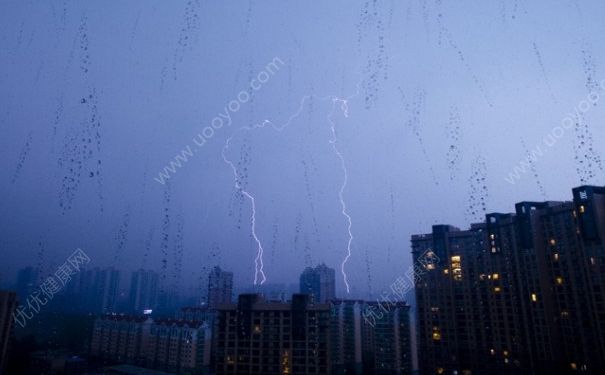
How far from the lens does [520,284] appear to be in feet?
139

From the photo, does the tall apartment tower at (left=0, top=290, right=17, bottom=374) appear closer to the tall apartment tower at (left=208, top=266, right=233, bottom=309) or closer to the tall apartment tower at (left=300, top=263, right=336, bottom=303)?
the tall apartment tower at (left=208, top=266, right=233, bottom=309)

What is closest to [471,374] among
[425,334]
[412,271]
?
[425,334]

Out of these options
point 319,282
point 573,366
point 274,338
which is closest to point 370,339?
point 274,338

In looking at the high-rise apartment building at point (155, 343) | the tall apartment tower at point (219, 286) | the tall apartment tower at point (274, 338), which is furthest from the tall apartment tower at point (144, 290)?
the tall apartment tower at point (274, 338)

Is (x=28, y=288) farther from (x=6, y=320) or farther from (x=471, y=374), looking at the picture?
(x=471, y=374)

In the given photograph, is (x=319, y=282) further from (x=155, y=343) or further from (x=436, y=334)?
(x=436, y=334)

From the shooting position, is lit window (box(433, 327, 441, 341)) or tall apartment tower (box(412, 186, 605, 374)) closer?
tall apartment tower (box(412, 186, 605, 374))

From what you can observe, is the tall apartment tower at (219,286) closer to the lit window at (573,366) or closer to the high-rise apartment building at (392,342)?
the high-rise apartment building at (392,342)

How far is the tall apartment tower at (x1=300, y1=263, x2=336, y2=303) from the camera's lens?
89.0 m

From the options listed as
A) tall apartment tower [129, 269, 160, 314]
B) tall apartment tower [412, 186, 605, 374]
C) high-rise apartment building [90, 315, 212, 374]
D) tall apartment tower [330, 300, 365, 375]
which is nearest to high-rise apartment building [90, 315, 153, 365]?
high-rise apartment building [90, 315, 212, 374]

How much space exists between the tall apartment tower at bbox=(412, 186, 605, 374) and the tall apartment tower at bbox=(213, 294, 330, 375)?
1669 cm

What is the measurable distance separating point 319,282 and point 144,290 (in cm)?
7352

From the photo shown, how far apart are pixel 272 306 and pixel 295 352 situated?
5.03 m

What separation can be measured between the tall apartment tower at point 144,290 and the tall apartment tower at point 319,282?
65.3m
